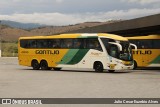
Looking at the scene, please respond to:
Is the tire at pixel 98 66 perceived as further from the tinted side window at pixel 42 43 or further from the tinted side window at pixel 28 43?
the tinted side window at pixel 28 43

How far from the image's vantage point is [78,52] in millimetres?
30797

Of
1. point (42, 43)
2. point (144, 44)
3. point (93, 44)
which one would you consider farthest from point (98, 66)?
point (144, 44)

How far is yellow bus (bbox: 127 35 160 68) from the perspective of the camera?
112ft

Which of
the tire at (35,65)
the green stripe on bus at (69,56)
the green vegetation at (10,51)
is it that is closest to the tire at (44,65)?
the tire at (35,65)

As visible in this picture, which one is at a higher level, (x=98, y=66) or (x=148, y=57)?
(x=148, y=57)

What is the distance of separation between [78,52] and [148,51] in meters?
6.62

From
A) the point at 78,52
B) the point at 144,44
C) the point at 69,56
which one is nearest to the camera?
the point at 78,52

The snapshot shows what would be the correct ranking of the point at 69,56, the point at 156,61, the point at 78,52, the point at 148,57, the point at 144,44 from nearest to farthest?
the point at 78,52 → the point at 69,56 → the point at 156,61 → the point at 148,57 → the point at 144,44

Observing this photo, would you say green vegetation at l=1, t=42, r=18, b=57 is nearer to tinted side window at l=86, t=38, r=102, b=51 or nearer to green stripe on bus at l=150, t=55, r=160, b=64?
green stripe on bus at l=150, t=55, r=160, b=64

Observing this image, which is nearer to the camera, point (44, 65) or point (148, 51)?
point (44, 65)

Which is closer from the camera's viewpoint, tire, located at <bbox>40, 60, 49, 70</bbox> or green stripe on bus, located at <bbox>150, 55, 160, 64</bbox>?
tire, located at <bbox>40, 60, 49, 70</bbox>

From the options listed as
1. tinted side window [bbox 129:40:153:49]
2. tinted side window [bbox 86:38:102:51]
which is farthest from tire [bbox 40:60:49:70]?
tinted side window [bbox 129:40:153:49]

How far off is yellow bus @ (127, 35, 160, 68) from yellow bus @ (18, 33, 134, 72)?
5309mm

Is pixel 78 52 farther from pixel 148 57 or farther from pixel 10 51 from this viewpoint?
pixel 10 51
